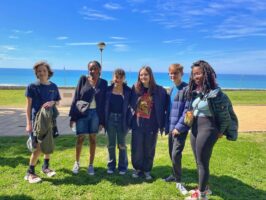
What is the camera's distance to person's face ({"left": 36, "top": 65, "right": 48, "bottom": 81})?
4638mm

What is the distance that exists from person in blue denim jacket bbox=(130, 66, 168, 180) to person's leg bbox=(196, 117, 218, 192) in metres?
1.01

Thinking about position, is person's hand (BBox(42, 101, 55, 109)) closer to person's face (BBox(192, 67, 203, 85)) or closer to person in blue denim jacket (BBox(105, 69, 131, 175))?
person in blue denim jacket (BBox(105, 69, 131, 175))

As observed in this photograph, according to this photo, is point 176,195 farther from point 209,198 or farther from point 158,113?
point 158,113

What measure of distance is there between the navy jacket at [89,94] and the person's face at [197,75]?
161 centimetres

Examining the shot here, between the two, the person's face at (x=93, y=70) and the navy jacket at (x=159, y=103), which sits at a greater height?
the person's face at (x=93, y=70)

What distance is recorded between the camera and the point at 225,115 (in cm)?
372

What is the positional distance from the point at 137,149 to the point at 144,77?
1210mm

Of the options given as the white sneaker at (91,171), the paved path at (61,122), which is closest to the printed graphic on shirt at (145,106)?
the white sneaker at (91,171)

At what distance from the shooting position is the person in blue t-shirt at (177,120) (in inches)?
172

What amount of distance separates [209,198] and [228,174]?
1.24 metres

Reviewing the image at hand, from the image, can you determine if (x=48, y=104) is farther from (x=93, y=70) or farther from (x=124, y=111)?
(x=124, y=111)

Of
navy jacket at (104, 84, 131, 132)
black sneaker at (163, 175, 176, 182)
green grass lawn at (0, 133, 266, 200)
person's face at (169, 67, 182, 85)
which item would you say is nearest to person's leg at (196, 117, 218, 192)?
green grass lawn at (0, 133, 266, 200)

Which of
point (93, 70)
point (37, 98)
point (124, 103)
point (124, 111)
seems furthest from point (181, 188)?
point (37, 98)

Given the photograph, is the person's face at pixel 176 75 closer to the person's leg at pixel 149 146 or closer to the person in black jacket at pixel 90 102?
the person's leg at pixel 149 146
